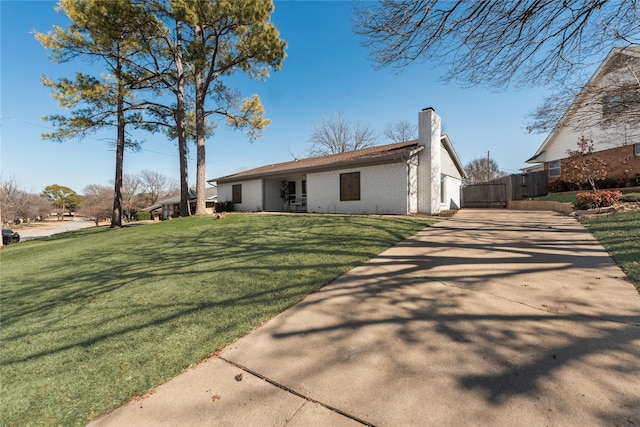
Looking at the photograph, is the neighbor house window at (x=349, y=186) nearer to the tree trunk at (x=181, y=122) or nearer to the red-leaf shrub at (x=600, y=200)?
the red-leaf shrub at (x=600, y=200)

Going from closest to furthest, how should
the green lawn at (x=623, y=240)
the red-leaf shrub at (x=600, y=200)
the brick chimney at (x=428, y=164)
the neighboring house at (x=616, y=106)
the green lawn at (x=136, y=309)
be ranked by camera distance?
the green lawn at (x=136, y=309)
the green lawn at (x=623, y=240)
the neighboring house at (x=616, y=106)
the red-leaf shrub at (x=600, y=200)
the brick chimney at (x=428, y=164)

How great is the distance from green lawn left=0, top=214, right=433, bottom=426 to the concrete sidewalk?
33cm

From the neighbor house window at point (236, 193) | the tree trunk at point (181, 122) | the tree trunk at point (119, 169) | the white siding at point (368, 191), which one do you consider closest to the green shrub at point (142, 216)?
the tree trunk at point (119, 169)

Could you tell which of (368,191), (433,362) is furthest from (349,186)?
(433,362)

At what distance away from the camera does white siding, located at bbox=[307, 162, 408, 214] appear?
11828 mm

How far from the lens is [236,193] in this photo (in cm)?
1934

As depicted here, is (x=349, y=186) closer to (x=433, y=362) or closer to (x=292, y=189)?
(x=292, y=189)

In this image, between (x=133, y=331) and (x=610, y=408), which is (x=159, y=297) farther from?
(x=610, y=408)

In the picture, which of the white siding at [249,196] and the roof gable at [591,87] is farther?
the white siding at [249,196]

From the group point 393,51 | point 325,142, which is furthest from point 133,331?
point 325,142

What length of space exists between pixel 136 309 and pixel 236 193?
54.0 feet

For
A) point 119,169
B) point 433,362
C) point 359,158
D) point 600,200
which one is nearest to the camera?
point 433,362

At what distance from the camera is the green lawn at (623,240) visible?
11.8 ft

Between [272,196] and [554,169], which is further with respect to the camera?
[272,196]
